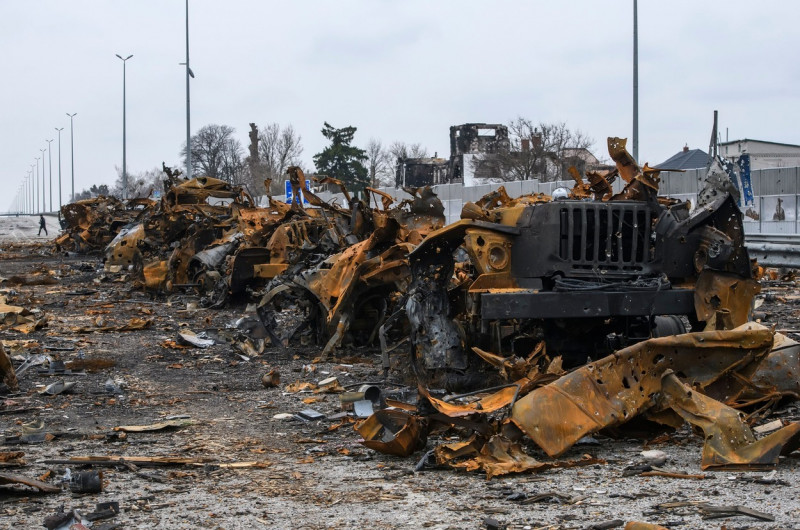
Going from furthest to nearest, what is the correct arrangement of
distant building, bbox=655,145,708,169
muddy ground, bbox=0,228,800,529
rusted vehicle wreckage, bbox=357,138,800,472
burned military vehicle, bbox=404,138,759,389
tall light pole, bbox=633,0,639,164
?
distant building, bbox=655,145,708,169, tall light pole, bbox=633,0,639,164, burned military vehicle, bbox=404,138,759,389, rusted vehicle wreckage, bbox=357,138,800,472, muddy ground, bbox=0,228,800,529

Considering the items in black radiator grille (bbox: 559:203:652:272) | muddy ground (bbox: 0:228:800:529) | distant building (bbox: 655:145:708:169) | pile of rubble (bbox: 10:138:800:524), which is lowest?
muddy ground (bbox: 0:228:800:529)

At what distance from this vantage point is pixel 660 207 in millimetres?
7965

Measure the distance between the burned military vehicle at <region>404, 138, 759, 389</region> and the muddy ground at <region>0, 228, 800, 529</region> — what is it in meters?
1.13

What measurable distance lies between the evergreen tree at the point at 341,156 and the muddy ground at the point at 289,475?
178 feet

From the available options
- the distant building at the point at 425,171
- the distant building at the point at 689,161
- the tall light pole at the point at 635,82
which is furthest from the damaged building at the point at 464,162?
the tall light pole at the point at 635,82

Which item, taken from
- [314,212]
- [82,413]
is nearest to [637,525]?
[82,413]

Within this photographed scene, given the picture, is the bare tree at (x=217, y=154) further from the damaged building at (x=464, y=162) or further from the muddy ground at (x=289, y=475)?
the muddy ground at (x=289, y=475)

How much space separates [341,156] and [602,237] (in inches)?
2258

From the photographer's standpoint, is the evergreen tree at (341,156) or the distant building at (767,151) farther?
the evergreen tree at (341,156)

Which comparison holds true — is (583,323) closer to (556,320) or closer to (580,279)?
(556,320)

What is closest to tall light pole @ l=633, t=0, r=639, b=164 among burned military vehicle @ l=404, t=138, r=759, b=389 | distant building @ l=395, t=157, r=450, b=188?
burned military vehicle @ l=404, t=138, r=759, b=389

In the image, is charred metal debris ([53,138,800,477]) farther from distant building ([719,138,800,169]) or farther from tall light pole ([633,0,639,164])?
distant building ([719,138,800,169])

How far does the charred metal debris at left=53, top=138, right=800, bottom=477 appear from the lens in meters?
5.79

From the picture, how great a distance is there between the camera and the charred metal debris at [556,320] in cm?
579
